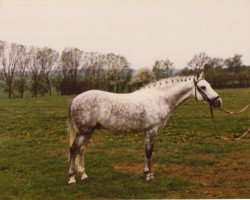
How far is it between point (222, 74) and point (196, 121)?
2125 centimetres

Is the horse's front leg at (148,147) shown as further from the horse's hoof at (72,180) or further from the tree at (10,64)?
the tree at (10,64)

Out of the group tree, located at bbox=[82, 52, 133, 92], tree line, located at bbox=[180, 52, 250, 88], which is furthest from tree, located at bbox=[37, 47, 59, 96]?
tree line, located at bbox=[180, 52, 250, 88]

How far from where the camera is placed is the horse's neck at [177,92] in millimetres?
8961

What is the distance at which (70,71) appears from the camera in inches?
1371

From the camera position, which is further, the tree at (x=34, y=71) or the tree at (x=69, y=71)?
the tree at (x=34, y=71)

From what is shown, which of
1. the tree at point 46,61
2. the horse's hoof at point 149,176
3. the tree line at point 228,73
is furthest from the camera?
the tree at point 46,61

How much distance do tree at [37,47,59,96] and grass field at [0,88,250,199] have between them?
25.0m

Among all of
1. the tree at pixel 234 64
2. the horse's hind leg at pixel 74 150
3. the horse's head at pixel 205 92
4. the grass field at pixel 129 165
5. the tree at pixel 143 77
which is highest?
the tree at pixel 234 64

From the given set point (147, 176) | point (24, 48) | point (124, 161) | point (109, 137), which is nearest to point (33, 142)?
point (109, 137)

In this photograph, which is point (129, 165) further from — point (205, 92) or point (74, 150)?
point (205, 92)

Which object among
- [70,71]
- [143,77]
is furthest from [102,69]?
[143,77]

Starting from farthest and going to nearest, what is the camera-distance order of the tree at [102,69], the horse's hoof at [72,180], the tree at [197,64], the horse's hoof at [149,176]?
the tree at [102,69], the tree at [197,64], the horse's hoof at [149,176], the horse's hoof at [72,180]

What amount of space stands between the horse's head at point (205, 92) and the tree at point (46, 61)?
32.8m

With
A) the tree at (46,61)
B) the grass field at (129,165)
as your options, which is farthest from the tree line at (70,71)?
the grass field at (129,165)
